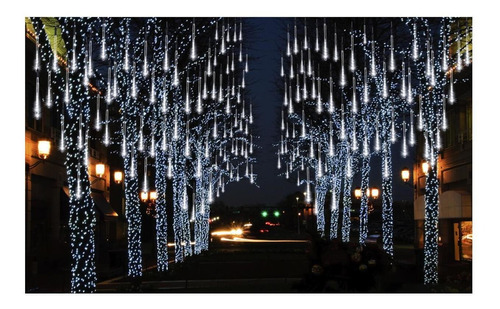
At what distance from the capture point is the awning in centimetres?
4553

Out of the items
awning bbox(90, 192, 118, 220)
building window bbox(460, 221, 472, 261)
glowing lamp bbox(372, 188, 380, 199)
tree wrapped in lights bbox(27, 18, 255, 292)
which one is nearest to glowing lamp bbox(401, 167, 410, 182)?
building window bbox(460, 221, 472, 261)

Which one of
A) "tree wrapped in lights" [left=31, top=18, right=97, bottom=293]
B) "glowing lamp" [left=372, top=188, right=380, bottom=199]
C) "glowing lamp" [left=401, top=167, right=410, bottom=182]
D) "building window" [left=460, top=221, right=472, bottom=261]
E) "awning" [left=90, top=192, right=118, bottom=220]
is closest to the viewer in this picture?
"tree wrapped in lights" [left=31, top=18, right=97, bottom=293]

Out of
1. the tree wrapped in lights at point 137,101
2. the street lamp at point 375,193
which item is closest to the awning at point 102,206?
the tree wrapped in lights at point 137,101

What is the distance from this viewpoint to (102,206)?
154 ft

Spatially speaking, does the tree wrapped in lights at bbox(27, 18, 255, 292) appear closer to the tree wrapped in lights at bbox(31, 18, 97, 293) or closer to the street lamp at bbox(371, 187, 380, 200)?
the tree wrapped in lights at bbox(31, 18, 97, 293)

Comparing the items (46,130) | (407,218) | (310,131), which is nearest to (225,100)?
(310,131)

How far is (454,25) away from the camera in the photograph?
28.7 metres

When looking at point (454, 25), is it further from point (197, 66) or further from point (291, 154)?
point (291, 154)

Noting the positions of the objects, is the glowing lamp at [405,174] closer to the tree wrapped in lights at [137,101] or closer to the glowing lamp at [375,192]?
the tree wrapped in lights at [137,101]

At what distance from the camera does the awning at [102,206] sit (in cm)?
4553

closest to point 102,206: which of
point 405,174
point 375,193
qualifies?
Answer: point 375,193

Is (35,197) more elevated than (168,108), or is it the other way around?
(168,108)

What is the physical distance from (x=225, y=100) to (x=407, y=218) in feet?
155

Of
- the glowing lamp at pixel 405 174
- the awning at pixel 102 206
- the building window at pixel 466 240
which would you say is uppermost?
the glowing lamp at pixel 405 174
